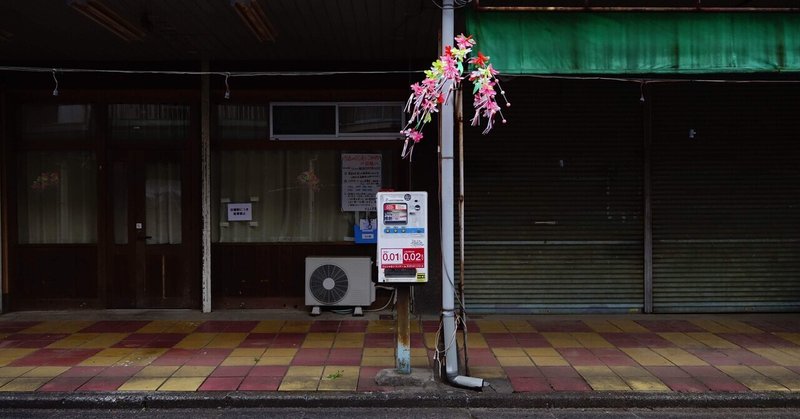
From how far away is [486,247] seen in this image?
8805 mm

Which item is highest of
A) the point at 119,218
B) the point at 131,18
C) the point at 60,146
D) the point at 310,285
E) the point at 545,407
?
the point at 131,18

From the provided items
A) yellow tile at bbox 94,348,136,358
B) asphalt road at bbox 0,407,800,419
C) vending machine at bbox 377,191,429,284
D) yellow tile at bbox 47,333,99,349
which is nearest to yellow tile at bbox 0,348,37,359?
yellow tile at bbox 47,333,99,349

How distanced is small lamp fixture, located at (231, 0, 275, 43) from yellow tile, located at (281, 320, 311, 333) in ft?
12.3

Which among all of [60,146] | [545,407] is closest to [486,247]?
[545,407]

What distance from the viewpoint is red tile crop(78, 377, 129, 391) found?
A: 5633mm

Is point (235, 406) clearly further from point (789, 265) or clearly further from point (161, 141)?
point (789, 265)

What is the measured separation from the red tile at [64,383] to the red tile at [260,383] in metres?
1.55

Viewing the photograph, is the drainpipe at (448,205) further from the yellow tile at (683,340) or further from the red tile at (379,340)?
the yellow tile at (683,340)

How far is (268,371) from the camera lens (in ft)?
20.2

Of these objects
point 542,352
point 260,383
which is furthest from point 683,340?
point 260,383

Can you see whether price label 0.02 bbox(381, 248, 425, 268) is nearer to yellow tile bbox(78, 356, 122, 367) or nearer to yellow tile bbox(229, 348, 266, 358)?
yellow tile bbox(229, 348, 266, 358)

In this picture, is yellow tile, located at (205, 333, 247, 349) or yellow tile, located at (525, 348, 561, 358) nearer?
yellow tile, located at (525, 348, 561, 358)

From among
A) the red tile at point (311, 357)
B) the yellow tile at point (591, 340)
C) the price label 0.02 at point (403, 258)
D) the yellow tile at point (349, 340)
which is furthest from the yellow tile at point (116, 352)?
the yellow tile at point (591, 340)

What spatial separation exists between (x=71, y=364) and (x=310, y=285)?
3191 millimetres
